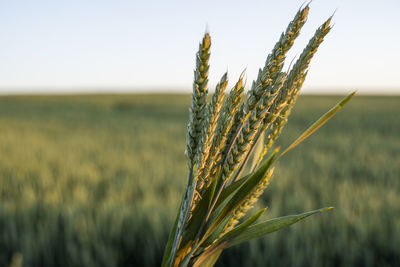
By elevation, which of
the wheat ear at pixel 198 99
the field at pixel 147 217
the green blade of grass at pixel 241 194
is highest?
the wheat ear at pixel 198 99

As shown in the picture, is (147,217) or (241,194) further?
(147,217)

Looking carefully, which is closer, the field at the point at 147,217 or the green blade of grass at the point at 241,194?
the green blade of grass at the point at 241,194

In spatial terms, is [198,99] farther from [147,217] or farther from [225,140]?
[147,217]

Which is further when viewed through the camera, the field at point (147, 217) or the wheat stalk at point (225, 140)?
the field at point (147, 217)

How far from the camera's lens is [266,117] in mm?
414

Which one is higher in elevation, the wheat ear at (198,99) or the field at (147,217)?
the wheat ear at (198,99)

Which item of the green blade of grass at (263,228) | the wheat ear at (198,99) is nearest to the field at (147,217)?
the green blade of grass at (263,228)

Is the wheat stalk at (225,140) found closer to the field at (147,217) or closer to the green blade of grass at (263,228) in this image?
the green blade of grass at (263,228)

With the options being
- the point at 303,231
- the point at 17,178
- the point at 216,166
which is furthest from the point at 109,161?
the point at 216,166

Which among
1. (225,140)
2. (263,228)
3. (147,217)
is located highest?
(225,140)

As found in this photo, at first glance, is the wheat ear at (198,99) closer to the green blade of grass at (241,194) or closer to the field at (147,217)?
the green blade of grass at (241,194)

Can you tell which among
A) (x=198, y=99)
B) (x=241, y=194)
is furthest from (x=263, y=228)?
(x=198, y=99)

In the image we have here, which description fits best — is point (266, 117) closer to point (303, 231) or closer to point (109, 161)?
point (303, 231)

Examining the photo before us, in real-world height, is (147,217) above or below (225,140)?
below
